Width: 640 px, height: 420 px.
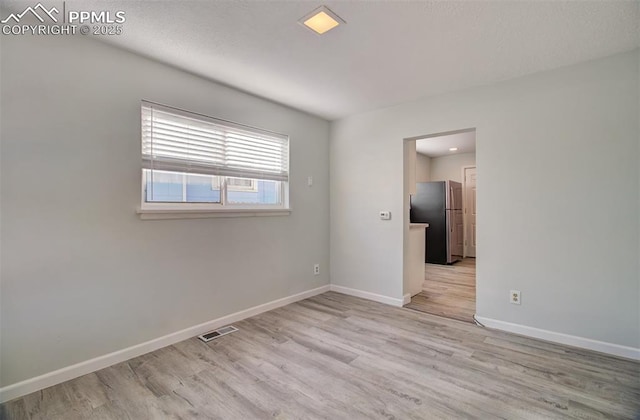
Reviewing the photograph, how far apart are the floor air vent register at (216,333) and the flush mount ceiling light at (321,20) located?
265cm

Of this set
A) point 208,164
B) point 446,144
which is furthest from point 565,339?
point 446,144

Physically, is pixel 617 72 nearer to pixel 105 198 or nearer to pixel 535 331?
pixel 535 331

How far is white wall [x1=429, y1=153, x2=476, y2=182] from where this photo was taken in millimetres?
6945

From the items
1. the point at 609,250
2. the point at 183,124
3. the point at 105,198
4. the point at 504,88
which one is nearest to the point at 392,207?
the point at 504,88

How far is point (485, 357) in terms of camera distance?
2.30 m

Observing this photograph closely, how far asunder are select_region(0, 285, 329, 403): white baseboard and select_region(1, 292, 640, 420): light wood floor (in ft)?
0.17

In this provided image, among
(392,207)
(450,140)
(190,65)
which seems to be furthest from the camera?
(450,140)

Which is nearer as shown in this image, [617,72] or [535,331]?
[617,72]

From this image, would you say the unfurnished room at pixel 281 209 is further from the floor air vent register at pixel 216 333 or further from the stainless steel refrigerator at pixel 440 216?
the stainless steel refrigerator at pixel 440 216

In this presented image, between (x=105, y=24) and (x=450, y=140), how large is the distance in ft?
17.5

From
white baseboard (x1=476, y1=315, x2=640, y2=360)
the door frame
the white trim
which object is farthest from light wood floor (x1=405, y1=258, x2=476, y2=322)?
the door frame

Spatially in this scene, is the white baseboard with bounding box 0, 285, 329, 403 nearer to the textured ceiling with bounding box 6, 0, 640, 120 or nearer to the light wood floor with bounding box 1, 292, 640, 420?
the light wood floor with bounding box 1, 292, 640, 420

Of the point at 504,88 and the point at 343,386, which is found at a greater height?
the point at 504,88

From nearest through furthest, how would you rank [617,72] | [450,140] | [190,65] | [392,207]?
[617,72] → [190,65] → [392,207] → [450,140]
